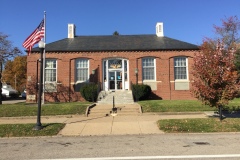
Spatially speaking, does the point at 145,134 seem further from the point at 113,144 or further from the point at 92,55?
the point at 92,55

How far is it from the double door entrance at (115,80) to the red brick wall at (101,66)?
113cm

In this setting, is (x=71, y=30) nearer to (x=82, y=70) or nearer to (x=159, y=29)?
(x=82, y=70)

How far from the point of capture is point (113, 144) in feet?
27.9

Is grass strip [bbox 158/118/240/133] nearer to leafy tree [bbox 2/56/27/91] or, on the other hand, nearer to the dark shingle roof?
the dark shingle roof

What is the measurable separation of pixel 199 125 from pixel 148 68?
15013 millimetres

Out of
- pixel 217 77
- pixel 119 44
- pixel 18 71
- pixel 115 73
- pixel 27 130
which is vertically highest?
pixel 119 44

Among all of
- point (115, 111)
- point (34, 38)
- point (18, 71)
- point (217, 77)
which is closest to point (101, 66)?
point (34, 38)

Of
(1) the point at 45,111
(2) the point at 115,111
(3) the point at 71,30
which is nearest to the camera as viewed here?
(1) the point at 45,111

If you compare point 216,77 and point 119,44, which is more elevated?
point 119,44

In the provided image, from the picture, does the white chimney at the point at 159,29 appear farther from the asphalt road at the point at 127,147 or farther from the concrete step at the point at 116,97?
the asphalt road at the point at 127,147

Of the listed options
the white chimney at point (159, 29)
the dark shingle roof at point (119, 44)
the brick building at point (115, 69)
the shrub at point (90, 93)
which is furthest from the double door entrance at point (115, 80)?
the white chimney at point (159, 29)

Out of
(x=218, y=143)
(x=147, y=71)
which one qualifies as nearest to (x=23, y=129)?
(x=218, y=143)

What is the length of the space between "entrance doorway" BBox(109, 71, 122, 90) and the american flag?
10.3 m

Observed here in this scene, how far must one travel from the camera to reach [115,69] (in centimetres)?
2619
